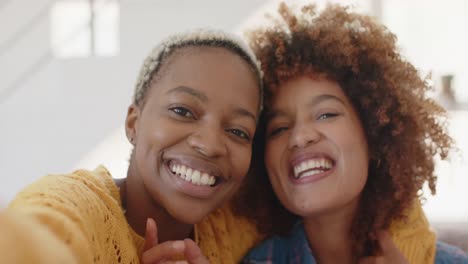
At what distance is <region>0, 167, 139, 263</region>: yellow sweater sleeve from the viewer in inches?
16.7

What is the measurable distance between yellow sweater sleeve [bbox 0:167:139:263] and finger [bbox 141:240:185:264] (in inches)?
1.1

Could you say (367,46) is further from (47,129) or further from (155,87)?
(47,129)

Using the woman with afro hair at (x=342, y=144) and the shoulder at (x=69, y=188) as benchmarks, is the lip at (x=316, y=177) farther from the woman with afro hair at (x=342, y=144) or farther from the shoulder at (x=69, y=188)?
the shoulder at (x=69, y=188)

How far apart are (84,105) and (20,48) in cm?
63

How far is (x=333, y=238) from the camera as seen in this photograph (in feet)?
4.83

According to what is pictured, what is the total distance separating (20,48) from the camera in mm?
3715

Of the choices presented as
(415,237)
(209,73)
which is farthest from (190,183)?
(415,237)

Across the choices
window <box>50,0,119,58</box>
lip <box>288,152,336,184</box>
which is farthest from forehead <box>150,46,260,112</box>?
window <box>50,0,119,58</box>

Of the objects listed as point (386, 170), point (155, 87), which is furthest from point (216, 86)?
point (386, 170)

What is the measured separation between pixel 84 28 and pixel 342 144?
9.45ft

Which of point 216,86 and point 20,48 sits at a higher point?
point 20,48

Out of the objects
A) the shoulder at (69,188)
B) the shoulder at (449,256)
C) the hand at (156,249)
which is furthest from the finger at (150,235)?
the shoulder at (449,256)

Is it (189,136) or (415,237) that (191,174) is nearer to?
(189,136)

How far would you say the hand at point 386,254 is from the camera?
1355mm
